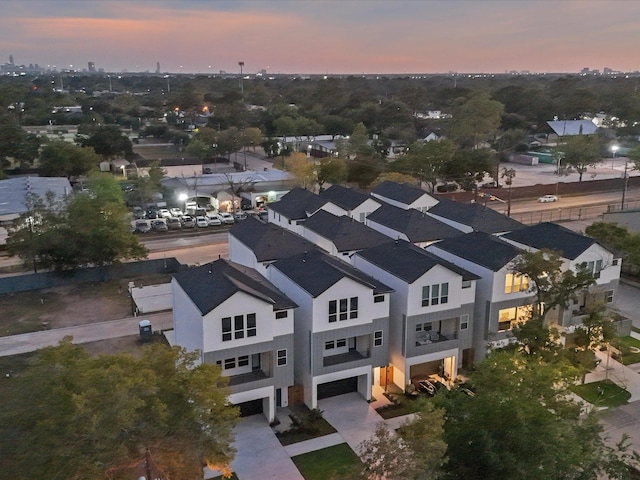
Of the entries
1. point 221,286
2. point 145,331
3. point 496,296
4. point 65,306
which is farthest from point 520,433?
point 65,306

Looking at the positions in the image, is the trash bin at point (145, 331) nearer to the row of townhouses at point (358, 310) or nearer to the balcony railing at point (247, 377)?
the row of townhouses at point (358, 310)

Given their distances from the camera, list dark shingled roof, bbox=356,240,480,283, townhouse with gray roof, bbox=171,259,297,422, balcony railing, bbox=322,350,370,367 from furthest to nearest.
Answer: dark shingled roof, bbox=356,240,480,283, balcony railing, bbox=322,350,370,367, townhouse with gray roof, bbox=171,259,297,422

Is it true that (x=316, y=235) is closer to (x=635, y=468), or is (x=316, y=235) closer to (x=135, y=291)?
(x=135, y=291)

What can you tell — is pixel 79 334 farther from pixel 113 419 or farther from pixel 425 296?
pixel 113 419

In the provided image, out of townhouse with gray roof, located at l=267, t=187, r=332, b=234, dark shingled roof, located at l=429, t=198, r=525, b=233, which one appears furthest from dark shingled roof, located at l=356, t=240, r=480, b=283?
townhouse with gray roof, located at l=267, t=187, r=332, b=234

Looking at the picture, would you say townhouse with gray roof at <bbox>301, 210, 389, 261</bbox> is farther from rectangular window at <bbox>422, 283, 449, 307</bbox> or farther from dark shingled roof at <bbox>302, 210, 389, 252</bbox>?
rectangular window at <bbox>422, 283, 449, 307</bbox>

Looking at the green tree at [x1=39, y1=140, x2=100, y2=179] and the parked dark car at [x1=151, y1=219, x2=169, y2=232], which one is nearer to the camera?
the parked dark car at [x1=151, y1=219, x2=169, y2=232]
